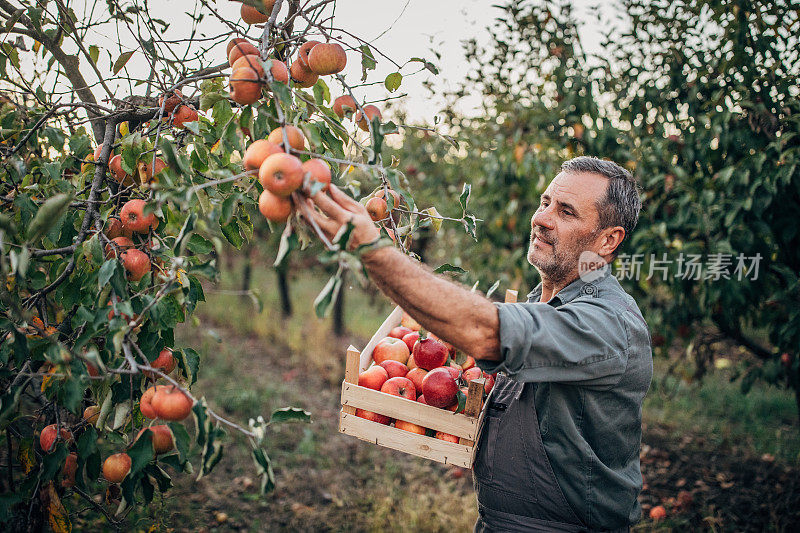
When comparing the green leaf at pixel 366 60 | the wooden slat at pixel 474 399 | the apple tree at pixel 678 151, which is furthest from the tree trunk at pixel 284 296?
the wooden slat at pixel 474 399

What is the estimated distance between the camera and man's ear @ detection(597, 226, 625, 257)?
Answer: 5.84ft

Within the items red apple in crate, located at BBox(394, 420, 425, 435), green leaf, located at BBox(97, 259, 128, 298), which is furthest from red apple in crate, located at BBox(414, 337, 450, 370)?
green leaf, located at BBox(97, 259, 128, 298)

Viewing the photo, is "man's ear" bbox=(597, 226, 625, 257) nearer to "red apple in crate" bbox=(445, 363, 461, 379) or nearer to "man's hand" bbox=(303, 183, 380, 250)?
"red apple in crate" bbox=(445, 363, 461, 379)

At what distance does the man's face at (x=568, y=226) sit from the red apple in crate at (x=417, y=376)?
527 millimetres

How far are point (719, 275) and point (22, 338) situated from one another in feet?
10.4

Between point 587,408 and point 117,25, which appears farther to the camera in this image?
point 117,25

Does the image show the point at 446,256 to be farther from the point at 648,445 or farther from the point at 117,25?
the point at 117,25

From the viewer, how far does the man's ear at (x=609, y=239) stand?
1781 millimetres

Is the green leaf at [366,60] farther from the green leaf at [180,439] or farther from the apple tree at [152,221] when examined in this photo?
the green leaf at [180,439]

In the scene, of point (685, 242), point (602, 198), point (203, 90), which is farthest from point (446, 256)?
point (203, 90)

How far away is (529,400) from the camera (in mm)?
1625

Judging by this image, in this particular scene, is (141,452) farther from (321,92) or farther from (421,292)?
(321,92)

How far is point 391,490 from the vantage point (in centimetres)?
365

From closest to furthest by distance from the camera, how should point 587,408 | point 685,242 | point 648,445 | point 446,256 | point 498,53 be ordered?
point 587,408 < point 685,242 < point 498,53 < point 648,445 < point 446,256
